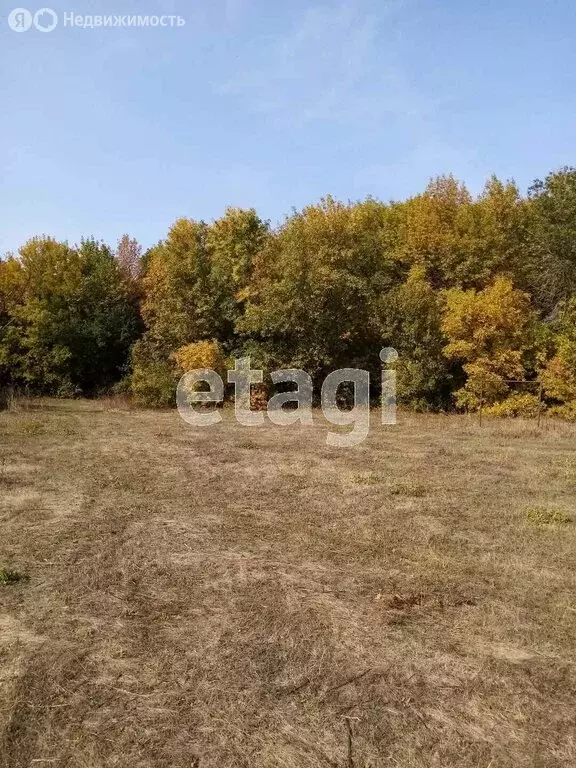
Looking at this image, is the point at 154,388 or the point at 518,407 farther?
the point at 154,388

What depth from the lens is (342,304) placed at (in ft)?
78.1

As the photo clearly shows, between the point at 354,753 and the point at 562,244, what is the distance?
2345 cm

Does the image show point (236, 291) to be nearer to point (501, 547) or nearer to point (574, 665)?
point (501, 547)

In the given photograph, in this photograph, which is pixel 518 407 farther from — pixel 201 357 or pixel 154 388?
pixel 154 388

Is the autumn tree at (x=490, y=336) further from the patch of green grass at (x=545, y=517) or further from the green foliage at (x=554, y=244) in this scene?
the patch of green grass at (x=545, y=517)

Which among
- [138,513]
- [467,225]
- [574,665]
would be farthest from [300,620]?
[467,225]

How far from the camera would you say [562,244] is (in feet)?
75.9

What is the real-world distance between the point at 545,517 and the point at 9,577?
6527 millimetres

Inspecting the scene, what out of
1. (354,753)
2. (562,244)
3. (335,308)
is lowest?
(354,753)

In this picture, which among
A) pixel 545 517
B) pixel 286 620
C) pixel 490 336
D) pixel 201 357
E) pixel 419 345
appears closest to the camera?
pixel 286 620


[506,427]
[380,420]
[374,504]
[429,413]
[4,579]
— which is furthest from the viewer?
[429,413]

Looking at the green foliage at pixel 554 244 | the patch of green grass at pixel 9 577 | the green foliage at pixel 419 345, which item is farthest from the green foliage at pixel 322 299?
the patch of green grass at pixel 9 577

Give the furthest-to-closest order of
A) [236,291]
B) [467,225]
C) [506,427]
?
[236,291] < [467,225] < [506,427]

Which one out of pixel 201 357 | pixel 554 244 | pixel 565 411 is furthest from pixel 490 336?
pixel 201 357
